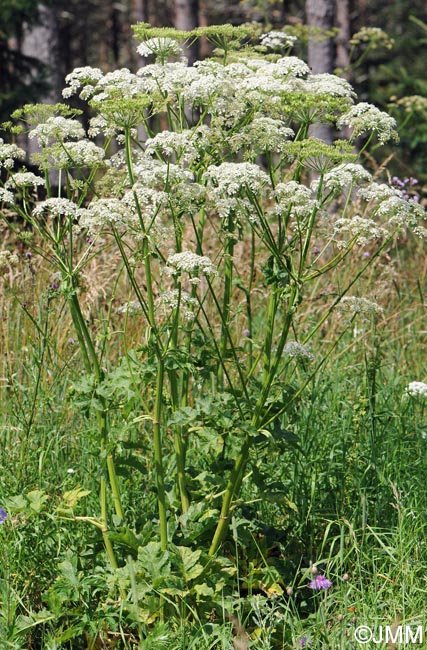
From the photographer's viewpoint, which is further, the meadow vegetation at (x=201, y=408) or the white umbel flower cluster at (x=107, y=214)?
the meadow vegetation at (x=201, y=408)

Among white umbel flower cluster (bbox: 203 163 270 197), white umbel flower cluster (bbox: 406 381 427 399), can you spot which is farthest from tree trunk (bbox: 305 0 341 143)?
white umbel flower cluster (bbox: 203 163 270 197)

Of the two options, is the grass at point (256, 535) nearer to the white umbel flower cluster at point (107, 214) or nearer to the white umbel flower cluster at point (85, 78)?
the white umbel flower cluster at point (107, 214)

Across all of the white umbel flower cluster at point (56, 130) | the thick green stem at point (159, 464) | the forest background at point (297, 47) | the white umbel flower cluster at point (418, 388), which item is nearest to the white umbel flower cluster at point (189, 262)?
the thick green stem at point (159, 464)

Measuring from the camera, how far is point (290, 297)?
2.77m

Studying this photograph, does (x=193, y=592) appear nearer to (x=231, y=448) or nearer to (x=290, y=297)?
(x=231, y=448)

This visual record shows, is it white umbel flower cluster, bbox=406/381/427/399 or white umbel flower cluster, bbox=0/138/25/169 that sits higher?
white umbel flower cluster, bbox=0/138/25/169

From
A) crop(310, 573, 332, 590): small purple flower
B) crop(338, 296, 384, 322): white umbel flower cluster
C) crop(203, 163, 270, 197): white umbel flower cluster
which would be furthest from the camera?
crop(338, 296, 384, 322): white umbel flower cluster

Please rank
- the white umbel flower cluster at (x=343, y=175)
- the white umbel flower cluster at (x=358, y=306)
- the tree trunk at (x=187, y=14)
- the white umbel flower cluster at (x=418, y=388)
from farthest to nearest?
the tree trunk at (x=187, y=14), the white umbel flower cluster at (x=418, y=388), the white umbel flower cluster at (x=358, y=306), the white umbel flower cluster at (x=343, y=175)

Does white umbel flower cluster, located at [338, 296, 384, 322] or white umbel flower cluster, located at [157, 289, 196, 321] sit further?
white umbel flower cluster, located at [338, 296, 384, 322]

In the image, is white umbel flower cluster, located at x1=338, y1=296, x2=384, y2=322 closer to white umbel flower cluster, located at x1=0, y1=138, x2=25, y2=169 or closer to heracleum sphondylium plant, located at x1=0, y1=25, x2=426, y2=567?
heracleum sphondylium plant, located at x1=0, y1=25, x2=426, y2=567

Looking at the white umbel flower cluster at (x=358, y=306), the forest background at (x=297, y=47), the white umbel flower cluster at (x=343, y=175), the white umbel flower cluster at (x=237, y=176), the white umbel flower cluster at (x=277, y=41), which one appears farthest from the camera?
the forest background at (x=297, y=47)

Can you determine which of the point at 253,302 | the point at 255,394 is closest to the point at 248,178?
the point at 255,394

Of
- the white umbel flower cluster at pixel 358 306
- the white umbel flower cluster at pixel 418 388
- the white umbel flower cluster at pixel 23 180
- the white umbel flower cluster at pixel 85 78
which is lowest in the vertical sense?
the white umbel flower cluster at pixel 418 388

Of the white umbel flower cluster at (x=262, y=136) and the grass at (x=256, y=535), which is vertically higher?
the white umbel flower cluster at (x=262, y=136)
